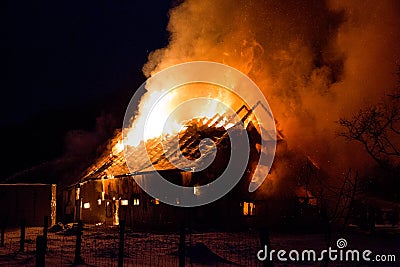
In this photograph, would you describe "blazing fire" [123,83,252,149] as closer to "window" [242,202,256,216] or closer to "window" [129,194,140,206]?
"window" [129,194,140,206]

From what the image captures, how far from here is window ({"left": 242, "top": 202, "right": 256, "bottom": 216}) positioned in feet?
Answer: 82.8

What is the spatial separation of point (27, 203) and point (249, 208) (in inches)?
587

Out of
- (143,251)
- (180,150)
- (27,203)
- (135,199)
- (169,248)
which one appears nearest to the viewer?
(143,251)

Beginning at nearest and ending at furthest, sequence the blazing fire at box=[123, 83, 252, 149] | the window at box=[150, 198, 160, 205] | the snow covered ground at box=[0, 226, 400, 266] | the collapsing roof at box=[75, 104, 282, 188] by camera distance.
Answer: the snow covered ground at box=[0, 226, 400, 266] < the collapsing roof at box=[75, 104, 282, 188] < the window at box=[150, 198, 160, 205] < the blazing fire at box=[123, 83, 252, 149]

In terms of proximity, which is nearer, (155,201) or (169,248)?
(169,248)

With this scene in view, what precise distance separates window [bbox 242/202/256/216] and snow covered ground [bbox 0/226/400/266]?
1.98 metres

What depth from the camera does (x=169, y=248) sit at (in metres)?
17.2

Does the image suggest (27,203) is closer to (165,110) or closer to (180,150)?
(165,110)

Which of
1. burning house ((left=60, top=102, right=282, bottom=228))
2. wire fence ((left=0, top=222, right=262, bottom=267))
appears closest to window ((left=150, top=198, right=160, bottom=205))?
burning house ((left=60, top=102, right=282, bottom=228))

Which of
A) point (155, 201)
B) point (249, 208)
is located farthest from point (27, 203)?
point (249, 208)

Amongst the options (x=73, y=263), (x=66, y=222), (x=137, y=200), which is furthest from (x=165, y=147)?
(x=73, y=263)

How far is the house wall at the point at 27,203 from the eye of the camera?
98.9 ft

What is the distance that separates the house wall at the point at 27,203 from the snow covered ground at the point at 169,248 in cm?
723

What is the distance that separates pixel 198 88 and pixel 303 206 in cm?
1330
